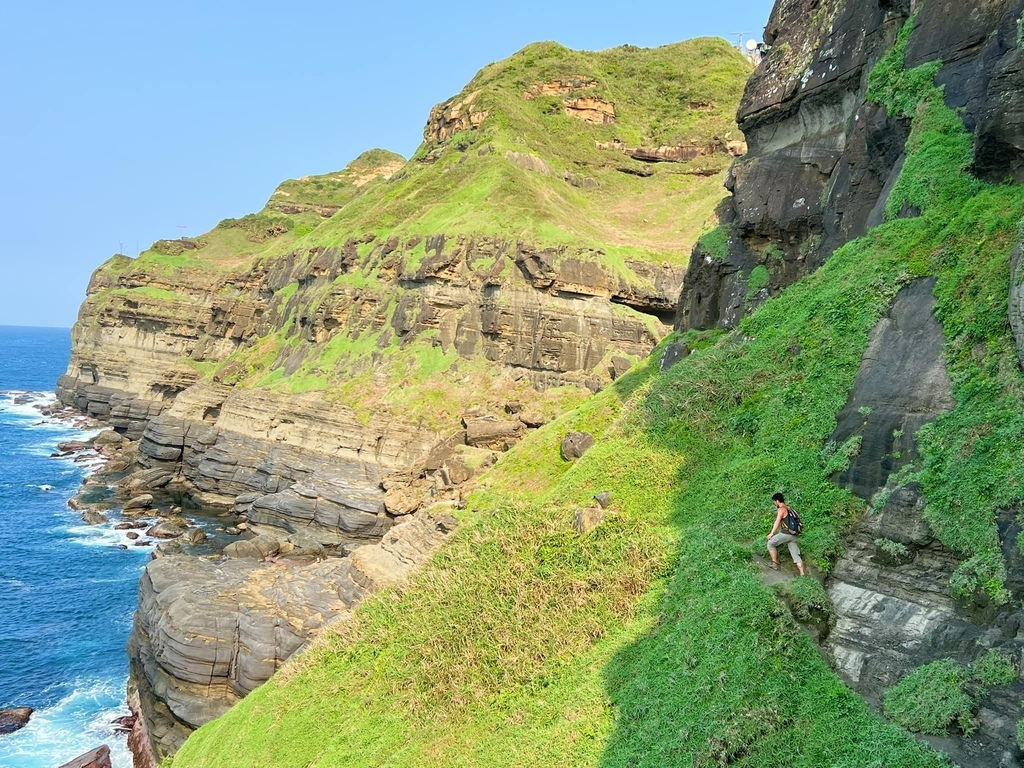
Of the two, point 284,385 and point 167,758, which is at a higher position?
point 284,385

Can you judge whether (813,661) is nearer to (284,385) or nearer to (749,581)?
(749,581)

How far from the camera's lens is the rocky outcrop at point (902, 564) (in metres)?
7.73

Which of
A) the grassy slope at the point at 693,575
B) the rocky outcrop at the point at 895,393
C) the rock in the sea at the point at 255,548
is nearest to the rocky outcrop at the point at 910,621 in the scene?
the grassy slope at the point at 693,575

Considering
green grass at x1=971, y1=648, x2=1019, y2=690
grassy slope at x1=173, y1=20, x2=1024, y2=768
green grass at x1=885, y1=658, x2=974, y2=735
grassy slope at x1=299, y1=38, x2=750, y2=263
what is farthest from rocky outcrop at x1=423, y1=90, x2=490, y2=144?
green grass at x1=971, y1=648, x2=1019, y2=690

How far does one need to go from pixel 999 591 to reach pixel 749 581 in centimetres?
329

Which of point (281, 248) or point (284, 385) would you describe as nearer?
point (284, 385)

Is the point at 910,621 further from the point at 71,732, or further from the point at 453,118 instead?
the point at 453,118

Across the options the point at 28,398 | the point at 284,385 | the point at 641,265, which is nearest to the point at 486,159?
the point at 641,265

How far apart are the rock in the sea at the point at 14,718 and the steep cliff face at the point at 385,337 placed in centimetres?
415

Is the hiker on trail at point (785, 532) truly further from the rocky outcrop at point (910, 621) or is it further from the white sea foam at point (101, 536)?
the white sea foam at point (101, 536)

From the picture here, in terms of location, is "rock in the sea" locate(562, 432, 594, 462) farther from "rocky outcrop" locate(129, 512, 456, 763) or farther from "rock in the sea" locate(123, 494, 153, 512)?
"rock in the sea" locate(123, 494, 153, 512)

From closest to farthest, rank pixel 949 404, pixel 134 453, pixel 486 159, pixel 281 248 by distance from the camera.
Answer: pixel 949 404 < pixel 134 453 < pixel 486 159 < pixel 281 248

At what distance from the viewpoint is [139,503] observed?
4897cm

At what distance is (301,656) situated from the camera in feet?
55.9
